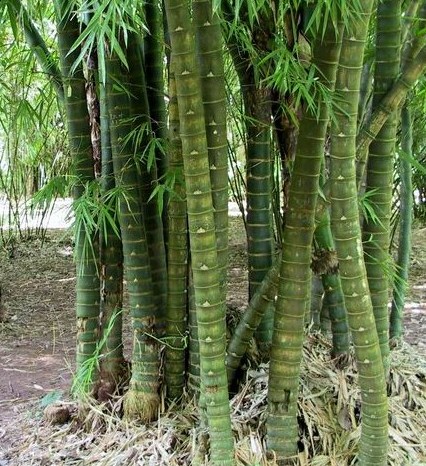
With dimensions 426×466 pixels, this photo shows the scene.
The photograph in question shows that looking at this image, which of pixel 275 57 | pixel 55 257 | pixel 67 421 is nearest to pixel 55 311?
pixel 55 257

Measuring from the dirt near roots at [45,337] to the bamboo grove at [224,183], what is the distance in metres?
0.22

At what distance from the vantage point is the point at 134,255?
6.77 ft

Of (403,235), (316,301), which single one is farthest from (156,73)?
(403,235)

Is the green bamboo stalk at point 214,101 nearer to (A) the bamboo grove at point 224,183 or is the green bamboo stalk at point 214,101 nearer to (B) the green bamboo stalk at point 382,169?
(A) the bamboo grove at point 224,183

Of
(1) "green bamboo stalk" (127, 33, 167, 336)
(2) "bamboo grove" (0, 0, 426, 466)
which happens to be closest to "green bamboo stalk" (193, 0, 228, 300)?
(2) "bamboo grove" (0, 0, 426, 466)

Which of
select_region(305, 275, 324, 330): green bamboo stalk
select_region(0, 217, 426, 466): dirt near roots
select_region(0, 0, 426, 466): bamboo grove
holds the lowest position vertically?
select_region(0, 217, 426, 466): dirt near roots

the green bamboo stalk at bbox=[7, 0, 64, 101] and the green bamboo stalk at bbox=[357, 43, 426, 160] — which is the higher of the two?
the green bamboo stalk at bbox=[7, 0, 64, 101]

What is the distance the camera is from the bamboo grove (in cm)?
163

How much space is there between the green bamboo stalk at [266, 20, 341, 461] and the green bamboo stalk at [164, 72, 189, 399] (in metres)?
0.37

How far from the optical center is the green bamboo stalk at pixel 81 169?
6.84 ft

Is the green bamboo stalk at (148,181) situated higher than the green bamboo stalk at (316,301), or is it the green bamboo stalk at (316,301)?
the green bamboo stalk at (148,181)

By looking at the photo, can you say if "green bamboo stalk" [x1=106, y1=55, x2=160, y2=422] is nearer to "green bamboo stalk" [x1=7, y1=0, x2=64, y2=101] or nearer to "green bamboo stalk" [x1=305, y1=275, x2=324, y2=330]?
"green bamboo stalk" [x1=7, y1=0, x2=64, y2=101]

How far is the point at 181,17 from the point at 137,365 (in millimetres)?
1210

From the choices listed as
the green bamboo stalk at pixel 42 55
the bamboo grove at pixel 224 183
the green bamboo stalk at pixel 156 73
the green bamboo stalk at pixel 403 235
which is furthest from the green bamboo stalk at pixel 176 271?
the green bamboo stalk at pixel 403 235
